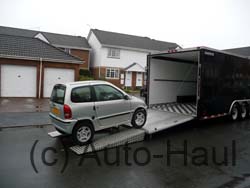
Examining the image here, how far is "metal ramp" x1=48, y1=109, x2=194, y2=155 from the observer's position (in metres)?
5.59

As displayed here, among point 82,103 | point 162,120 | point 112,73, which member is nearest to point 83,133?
point 82,103

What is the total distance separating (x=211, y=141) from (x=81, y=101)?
4287mm

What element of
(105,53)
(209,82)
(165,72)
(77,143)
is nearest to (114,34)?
(105,53)

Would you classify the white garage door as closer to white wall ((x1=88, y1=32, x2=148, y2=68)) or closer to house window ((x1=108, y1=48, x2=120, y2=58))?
white wall ((x1=88, y1=32, x2=148, y2=68))

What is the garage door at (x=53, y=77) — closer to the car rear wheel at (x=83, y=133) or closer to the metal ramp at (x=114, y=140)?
the metal ramp at (x=114, y=140)

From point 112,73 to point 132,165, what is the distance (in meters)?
23.3

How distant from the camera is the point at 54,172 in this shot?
429 centimetres

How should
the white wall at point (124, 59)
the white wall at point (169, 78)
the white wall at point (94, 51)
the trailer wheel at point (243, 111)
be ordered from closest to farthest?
1. the white wall at point (169, 78)
2. the trailer wheel at point (243, 111)
3. the white wall at point (124, 59)
4. the white wall at point (94, 51)

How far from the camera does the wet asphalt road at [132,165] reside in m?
3.95

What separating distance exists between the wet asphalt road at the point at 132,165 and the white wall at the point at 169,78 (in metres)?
2.80

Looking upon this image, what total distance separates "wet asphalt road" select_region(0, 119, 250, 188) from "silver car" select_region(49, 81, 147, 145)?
0.67 metres

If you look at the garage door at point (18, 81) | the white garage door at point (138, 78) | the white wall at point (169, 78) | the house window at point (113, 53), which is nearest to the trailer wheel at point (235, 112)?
the white wall at point (169, 78)

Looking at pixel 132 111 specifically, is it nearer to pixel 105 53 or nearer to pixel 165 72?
pixel 165 72

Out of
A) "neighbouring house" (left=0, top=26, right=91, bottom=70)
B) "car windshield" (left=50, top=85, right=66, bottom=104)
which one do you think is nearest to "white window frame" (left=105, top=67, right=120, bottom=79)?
"neighbouring house" (left=0, top=26, right=91, bottom=70)
